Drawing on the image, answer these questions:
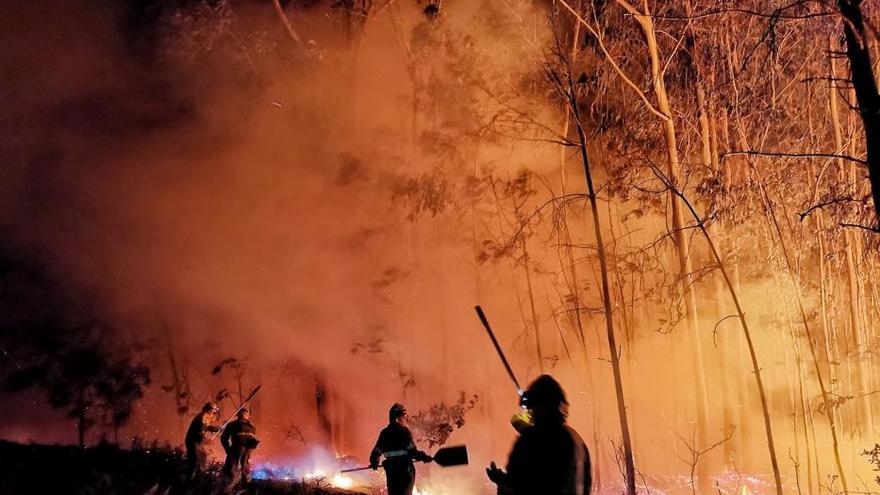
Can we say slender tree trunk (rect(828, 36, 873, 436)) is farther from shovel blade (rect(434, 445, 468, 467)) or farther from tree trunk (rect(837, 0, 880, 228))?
shovel blade (rect(434, 445, 468, 467))

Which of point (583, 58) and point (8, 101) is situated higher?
point (8, 101)

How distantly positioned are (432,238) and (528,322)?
9.02ft

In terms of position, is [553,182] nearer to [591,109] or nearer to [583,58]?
[591,109]

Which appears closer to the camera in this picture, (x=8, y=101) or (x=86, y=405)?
(x=86, y=405)

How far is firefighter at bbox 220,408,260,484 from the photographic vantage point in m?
7.43

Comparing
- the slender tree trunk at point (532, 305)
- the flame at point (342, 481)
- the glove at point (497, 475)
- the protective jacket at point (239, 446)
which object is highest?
the slender tree trunk at point (532, 305)

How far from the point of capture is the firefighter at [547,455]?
123 inches

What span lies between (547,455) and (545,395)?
31 cm

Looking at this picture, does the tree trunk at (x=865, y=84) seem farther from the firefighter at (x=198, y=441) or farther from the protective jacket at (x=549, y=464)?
the firefighter at (x=198, y=441)

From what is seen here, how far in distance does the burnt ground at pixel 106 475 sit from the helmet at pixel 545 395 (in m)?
3.25

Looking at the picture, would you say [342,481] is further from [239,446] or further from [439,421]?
[239,446]

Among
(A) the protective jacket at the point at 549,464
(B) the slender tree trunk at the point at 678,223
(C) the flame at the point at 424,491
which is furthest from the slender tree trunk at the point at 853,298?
(A) the protective jacket at the point at 549,464

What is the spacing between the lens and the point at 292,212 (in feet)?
43.6

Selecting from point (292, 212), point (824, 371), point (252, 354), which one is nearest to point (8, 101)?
point (292, 212)
